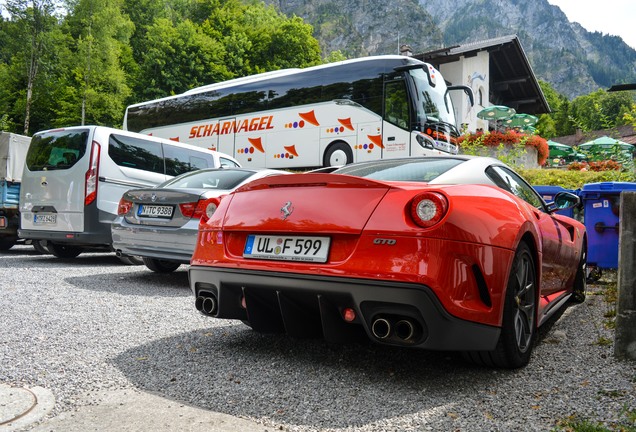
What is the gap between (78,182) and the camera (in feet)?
25.9

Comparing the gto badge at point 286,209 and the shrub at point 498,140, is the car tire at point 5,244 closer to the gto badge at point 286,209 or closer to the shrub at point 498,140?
the gto badge at point 286,209

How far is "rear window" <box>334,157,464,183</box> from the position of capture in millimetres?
3400

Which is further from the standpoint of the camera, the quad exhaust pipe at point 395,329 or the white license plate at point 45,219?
the white license plate at point 45,219

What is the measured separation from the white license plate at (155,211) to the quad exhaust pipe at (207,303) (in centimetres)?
297

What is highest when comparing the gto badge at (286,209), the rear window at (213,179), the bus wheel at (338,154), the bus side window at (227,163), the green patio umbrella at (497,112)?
the green patio umbrella at (497,112)

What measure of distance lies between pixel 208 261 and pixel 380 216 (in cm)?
118

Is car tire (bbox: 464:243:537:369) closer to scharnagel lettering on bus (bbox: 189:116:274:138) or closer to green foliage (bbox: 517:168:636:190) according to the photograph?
green foliage (bbox: 517:168:636:190)

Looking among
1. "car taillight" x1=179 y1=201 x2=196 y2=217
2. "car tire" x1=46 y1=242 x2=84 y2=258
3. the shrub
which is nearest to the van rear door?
"car tire" x1=46 y1=242 x2=84 y2=258

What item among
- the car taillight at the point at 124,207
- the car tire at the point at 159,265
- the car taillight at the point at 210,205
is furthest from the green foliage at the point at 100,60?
the car taillight at the point at 210,205

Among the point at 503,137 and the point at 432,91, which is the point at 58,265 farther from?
the point at 503,137

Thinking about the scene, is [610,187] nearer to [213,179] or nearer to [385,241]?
[213,179]

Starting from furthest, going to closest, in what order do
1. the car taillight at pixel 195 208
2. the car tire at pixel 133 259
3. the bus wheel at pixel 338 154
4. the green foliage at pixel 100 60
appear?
the green foliage at pixel 100 60
the bus wheel at pixel 338 154
the car tire at pixel 133 259
the car taillight at pixel 195 208

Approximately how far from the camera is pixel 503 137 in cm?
1972

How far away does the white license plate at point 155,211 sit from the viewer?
6277 mm
